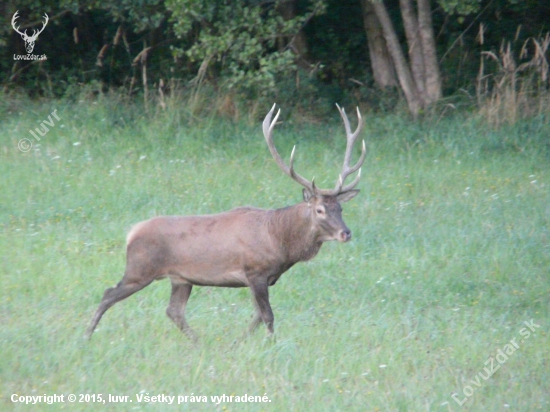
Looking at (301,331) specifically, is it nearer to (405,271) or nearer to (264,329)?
(264,329)

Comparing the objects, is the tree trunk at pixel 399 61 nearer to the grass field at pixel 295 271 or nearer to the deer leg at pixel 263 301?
the grass field at pixel 295 271

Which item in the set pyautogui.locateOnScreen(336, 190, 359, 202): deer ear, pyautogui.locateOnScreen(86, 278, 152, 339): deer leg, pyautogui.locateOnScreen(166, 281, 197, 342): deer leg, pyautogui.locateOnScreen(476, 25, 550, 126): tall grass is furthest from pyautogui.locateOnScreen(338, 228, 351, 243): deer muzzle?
pyautogui.locateOnScreen(476, 25, 550, 126): tall grass

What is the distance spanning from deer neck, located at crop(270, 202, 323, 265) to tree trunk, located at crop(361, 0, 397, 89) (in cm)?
824

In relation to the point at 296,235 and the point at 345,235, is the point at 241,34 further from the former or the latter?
the point at 345,235

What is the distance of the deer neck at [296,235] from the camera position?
22.6 ft

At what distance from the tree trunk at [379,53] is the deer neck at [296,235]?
824 cm

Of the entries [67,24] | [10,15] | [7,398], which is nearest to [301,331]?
[7,398]

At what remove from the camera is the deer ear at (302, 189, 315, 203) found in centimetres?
695

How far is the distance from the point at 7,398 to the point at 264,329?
2.28 metres

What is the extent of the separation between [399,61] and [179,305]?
8.20 meters

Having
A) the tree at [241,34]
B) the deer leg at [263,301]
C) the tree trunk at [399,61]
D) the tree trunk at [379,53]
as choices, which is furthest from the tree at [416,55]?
the deer leg at [263,301]

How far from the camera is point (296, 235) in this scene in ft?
22.8

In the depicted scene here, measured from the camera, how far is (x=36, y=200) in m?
10.0

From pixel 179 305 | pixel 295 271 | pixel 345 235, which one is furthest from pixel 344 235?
pixel 295 271
